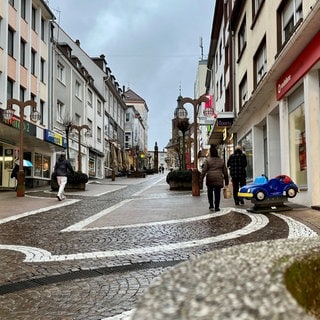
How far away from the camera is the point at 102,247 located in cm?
685

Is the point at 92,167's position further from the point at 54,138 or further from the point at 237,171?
the point at 237,171

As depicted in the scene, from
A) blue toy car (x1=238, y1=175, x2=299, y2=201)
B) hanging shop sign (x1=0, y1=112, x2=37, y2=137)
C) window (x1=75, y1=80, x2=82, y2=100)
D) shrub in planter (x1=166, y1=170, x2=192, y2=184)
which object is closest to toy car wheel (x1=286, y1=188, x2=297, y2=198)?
blue toy car (x1=238, y1=175, x2=299, y2=201)

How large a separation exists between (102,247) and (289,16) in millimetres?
10031

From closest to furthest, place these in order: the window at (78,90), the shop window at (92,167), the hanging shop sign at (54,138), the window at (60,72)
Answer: the hanging shop sign at (54,138), the window at (60,72), the window at (78,90), the shop window at (92,167)

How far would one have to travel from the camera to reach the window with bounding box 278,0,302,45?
40.9 feet

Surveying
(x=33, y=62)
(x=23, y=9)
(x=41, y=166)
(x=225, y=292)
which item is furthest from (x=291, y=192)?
(x=41, y=166)

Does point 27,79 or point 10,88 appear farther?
point 27,79

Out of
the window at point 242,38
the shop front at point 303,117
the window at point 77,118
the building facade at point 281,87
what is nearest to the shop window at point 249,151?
the building facade at point 281,87

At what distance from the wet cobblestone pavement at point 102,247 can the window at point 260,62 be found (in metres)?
7.41

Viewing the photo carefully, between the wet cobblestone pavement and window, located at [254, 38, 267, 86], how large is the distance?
741 cm

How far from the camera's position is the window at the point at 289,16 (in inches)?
491

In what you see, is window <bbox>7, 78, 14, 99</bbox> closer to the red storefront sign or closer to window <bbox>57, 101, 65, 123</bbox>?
window <bbox>57, 101, 65, 123</bbox>

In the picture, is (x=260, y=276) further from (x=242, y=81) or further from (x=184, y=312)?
(x=242, y=81)

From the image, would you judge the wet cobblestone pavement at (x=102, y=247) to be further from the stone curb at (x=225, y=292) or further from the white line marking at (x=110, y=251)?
the stone curb at (x=225, y=292)
